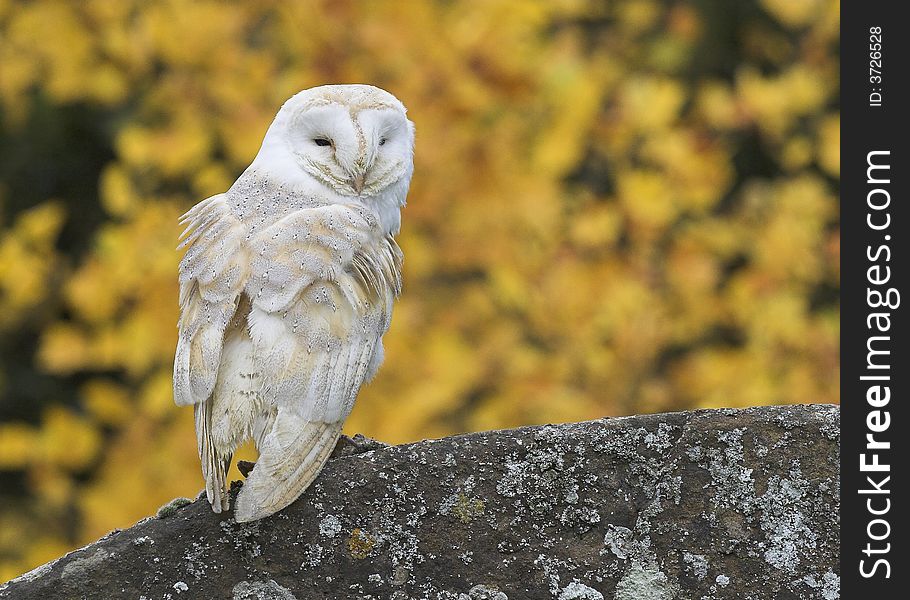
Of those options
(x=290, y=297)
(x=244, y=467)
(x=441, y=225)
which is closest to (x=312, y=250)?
(x=290, y=297)

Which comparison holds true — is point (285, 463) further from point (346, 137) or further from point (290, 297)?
point (346, 137)

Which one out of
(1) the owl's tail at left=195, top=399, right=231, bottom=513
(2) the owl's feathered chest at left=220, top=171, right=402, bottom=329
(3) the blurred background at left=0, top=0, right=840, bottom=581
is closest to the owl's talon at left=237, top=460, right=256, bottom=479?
(1) the owl's tail at left=195, top=399, right=231, bottom=513

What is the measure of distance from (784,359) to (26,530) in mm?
4488

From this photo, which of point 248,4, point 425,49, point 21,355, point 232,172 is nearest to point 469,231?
point 425,49

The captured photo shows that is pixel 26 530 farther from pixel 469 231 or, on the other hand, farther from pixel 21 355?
pixel 469 231

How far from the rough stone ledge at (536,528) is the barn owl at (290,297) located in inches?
4.6

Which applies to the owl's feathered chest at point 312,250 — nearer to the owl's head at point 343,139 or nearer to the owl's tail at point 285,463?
the owl's head at point 343,139

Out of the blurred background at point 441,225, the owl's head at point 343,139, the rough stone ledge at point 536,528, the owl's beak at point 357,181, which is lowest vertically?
the rough stone ledge at point 536,528

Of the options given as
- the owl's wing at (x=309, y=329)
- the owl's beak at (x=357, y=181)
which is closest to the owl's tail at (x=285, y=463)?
the owl's wing at (x=309, y=329)

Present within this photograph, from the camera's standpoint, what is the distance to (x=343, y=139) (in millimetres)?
3084

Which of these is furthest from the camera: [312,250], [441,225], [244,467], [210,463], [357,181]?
[441,225]

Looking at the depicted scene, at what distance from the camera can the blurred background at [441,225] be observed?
5512 mm

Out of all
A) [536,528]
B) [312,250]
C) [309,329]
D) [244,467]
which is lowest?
[536,528]

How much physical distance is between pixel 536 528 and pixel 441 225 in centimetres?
377
